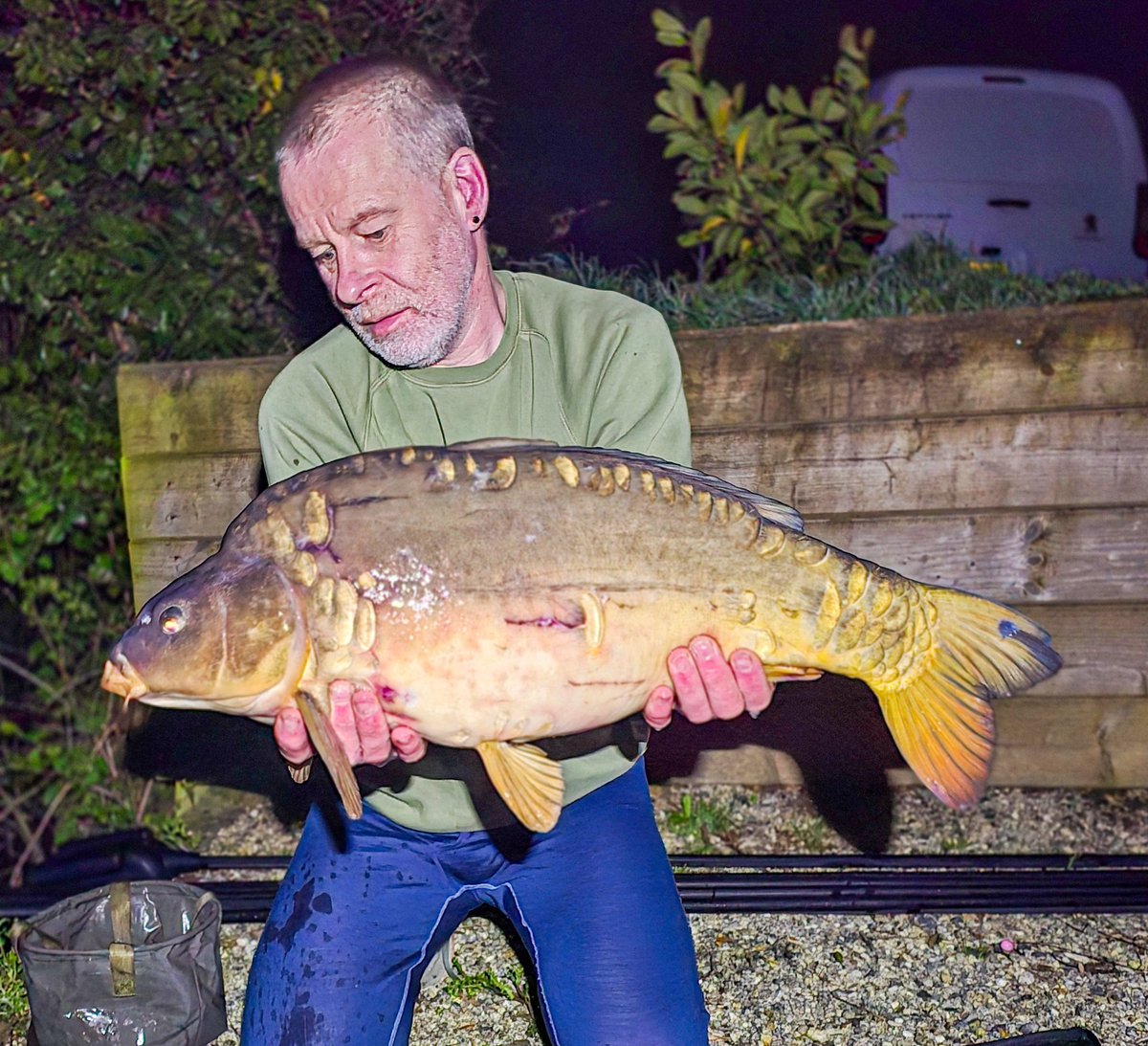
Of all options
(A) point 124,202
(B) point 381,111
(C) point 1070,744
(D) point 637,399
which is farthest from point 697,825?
(A) point 124,202

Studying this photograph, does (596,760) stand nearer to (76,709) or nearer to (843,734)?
(843,734)

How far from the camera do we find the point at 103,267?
12.4 feet

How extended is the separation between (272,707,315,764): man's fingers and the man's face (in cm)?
70

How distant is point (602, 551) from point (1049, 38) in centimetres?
1011

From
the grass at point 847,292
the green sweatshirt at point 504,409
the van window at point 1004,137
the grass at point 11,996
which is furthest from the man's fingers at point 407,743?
the van window at point 1004,137

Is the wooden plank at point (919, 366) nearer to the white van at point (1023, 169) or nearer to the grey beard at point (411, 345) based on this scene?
the grey beard at point (411, 345)

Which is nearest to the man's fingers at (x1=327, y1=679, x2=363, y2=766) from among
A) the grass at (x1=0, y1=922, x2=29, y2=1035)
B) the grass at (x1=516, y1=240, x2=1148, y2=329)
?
the grass at (x1=0, y1=922, x2=29, y2=1035)

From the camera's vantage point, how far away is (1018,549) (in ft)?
10.5

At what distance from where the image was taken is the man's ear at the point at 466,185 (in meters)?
2.23

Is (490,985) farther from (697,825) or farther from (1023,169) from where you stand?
(1023,169)

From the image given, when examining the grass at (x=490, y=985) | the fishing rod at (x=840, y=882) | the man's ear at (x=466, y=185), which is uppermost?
the man's ear at (x=466, y=185)

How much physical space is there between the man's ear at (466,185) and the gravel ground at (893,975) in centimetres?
166

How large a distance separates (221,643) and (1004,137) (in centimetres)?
466

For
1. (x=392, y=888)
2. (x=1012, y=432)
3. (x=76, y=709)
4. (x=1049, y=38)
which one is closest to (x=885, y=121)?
(x=1012, y=432)
